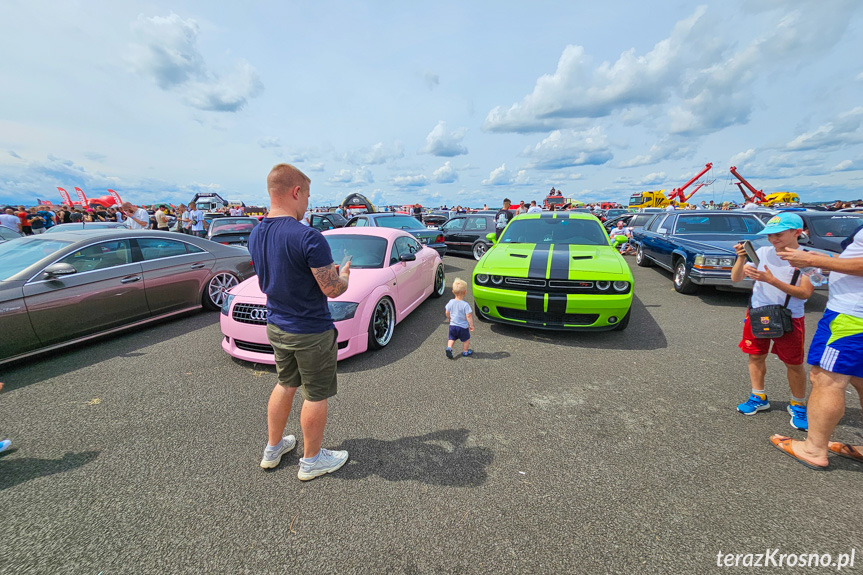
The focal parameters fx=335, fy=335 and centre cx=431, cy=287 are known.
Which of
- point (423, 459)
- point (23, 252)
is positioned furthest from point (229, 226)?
point (423, 459)

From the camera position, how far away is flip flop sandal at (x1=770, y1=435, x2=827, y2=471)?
2.12 meters

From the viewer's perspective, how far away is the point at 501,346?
409cm

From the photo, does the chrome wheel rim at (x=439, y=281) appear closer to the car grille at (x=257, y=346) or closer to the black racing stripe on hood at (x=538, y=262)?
the black racing stripe on hood at (x=538, y=262)

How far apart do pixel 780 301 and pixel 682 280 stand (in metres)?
4.34

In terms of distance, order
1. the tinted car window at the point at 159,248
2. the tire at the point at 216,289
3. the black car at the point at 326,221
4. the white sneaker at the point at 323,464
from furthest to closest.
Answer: the black car at the point at 326,221
the tire at the point at 216,289
the tinted car window at the point at 159,248
the white sneaker at the point at 323,464

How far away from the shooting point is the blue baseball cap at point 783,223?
2201mm

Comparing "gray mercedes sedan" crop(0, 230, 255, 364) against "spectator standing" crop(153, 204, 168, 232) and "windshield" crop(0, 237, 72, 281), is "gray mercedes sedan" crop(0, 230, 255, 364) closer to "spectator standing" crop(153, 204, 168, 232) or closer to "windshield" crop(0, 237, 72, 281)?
"windshield" crop(0, 237, 72, 281)

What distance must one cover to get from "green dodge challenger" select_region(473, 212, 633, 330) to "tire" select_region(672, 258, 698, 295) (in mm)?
2497

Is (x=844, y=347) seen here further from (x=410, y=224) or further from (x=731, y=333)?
(x=410, y=224)

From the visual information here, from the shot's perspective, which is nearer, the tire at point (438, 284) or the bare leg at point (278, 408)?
the bare leg at point (278, 408)

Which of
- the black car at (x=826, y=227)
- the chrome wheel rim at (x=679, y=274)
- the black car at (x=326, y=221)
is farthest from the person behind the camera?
the black car at (x=326, y=221)

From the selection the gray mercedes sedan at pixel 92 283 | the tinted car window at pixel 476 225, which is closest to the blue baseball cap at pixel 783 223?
the gray mercedes sedan at pixel 92 283

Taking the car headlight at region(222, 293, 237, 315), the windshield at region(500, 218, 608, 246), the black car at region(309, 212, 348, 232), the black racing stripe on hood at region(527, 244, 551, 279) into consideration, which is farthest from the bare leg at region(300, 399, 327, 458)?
the black car at region(309, 212, 348, 232)

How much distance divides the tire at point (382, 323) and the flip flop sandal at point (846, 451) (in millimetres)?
3670
